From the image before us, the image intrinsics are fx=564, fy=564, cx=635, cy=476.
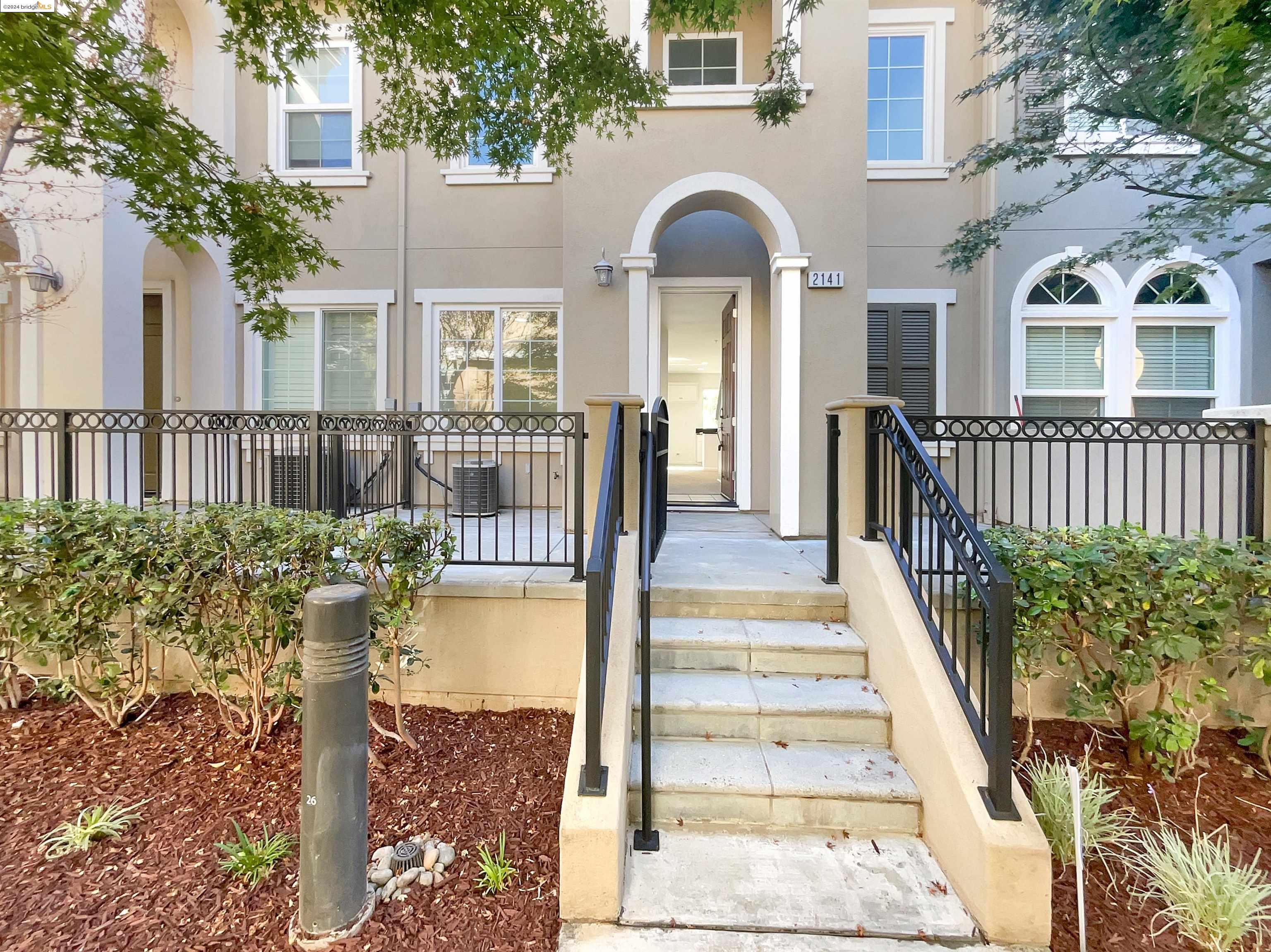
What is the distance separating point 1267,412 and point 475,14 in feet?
16.9

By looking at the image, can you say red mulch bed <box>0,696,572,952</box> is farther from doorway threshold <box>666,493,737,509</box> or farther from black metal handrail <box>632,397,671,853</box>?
doorway threshold <box>666,493,737,509</box>

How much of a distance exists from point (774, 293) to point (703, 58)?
283cm

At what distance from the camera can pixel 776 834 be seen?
91.7 inches

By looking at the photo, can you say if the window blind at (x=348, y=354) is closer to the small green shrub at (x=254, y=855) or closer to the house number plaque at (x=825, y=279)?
the house number plaque at (x=825, y=279)

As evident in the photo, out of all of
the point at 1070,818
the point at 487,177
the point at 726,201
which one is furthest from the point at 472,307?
the point at 1070,818

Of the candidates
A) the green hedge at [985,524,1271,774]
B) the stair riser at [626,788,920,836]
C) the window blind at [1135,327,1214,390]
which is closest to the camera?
the stair riser at [626,788,920,836]

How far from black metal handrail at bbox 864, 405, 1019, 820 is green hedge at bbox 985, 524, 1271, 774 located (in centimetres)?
25

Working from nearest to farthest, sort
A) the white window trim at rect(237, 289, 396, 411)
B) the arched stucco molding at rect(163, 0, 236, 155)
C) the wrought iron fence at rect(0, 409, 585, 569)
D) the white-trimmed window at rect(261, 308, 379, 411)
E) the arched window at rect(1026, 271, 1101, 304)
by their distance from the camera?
the wrought iron fence at rect(0, 409, 585, 569), the arched stucco molding at rect(163, 0, 236, 155), the arched window at rect(1026, 271, 1101, 304), the white window trim at rect(237, 289, 396, 411), the white-trimmed window at rect(261, 308, 379, 411)

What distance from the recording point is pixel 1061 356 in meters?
6.43

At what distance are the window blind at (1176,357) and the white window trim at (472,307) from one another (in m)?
6.59

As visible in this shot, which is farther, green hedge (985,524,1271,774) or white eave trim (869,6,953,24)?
white eave trim (869,6,953,24)

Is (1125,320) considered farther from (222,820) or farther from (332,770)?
(222,820)

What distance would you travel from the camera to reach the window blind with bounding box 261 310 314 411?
6840 mm

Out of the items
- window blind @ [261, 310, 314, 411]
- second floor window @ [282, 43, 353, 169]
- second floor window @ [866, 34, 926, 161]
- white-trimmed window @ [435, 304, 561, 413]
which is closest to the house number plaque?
second floor window @ [866, 34, 926, 161]
